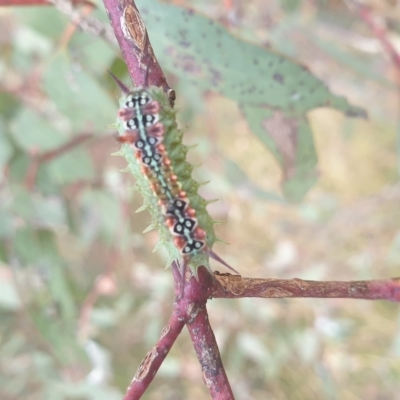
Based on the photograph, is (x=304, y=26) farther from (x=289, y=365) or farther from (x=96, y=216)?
(x=289, y=365)

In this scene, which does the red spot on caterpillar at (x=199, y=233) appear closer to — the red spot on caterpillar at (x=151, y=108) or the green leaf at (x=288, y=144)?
the red spot on caterpillar at (x=151, y=108)

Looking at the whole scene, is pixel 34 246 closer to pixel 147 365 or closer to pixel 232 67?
pixel 232 67

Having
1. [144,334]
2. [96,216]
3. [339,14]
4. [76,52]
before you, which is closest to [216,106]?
[339,14]

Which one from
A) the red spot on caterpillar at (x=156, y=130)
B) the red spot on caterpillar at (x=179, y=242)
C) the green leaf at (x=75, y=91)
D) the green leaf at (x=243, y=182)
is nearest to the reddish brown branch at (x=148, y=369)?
the red spot on caterpillar at (x=179, y=242)

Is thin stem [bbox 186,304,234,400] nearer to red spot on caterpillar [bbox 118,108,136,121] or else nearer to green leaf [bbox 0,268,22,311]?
red spot on caterpillar [bbox 118,108,136,121]

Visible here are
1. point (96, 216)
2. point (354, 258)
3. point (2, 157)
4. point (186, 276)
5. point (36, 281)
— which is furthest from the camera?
point (354, 258)

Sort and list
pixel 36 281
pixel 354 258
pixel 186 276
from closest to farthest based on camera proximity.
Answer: pixel 186 276
pixel 36 281
pixel 354 258
